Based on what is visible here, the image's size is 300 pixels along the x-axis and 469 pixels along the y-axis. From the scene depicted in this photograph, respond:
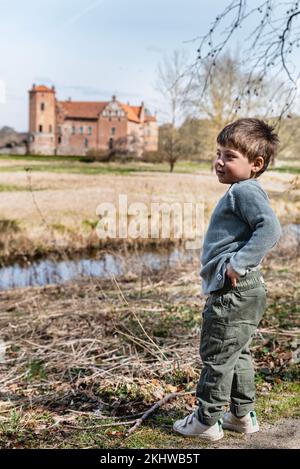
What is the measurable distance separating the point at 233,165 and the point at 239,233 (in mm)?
323

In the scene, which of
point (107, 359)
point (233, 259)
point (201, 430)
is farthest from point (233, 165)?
point (107, 359)

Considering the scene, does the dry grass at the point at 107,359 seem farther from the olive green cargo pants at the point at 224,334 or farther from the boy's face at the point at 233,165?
the boy's face at the point at 233,165

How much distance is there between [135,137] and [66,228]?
1039cm

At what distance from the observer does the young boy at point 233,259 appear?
8.30 feet

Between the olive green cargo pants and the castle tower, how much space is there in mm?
16947

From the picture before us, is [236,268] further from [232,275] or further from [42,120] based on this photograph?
[42,120]

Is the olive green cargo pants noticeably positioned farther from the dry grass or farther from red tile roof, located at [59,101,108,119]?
red tile roof, located at [59,101,108,119]

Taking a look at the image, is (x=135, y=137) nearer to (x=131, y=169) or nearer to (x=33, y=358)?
(x=131, y=169)

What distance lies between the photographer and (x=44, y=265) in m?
9.58

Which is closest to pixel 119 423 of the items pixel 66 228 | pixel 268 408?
pixel 268 408

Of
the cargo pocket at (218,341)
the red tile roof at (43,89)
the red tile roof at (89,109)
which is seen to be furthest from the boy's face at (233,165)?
the red tile roof at (43,89)

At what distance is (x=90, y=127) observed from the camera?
2178cm

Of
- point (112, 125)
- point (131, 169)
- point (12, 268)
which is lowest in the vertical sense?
point (12, 268)

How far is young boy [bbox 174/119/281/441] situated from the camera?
253cm
